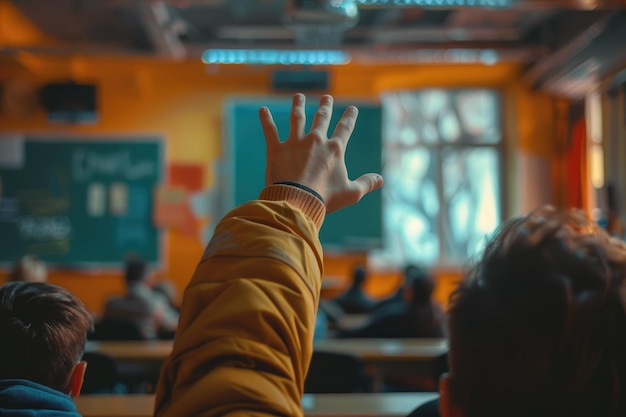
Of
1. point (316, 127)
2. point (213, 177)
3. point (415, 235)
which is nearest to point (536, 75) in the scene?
point (415, 235)

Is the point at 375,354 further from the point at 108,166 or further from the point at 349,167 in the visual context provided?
the point at 108,166

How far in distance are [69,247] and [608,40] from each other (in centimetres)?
591

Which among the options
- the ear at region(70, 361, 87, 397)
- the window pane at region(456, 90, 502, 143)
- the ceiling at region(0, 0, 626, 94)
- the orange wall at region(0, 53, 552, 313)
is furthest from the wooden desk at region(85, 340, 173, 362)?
the window pane at region(456, 90, 502, 143)

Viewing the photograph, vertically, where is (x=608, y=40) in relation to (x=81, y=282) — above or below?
above

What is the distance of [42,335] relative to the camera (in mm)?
1213

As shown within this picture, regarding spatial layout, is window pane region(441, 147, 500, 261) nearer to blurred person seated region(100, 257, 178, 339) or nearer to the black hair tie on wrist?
blurred person seated region(100, 257, 178, 339)

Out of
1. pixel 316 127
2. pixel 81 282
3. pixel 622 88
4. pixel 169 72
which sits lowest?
pixel 81 282

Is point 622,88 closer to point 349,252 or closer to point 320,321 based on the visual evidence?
point 349,252

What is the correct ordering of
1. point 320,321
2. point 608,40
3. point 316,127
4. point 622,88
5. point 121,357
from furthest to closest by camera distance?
point 622,88, point 608,40, point 320,321, point 121,357, point 316,127

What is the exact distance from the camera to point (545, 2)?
4.95 metres

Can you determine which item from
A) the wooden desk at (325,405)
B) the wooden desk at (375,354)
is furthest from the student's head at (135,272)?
the wooden desk at (325,405)

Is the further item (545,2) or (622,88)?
(622,88)

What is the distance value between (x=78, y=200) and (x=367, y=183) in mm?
7832

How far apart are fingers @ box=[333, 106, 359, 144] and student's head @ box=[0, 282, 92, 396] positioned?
605 mm
